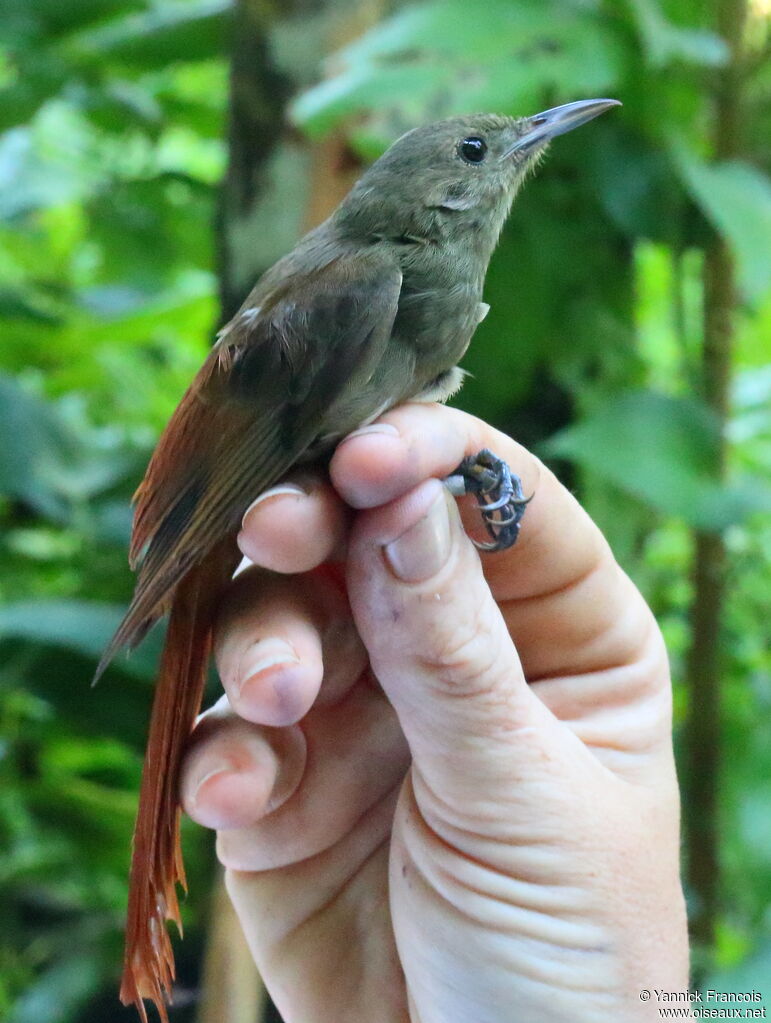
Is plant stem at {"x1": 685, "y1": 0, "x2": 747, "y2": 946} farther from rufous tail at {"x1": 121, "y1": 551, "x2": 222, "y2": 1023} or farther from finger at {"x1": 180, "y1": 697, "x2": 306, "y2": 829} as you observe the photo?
rufous tail at {"x1": 121, "y1": 551, "x2": 222, "y2": 1023}

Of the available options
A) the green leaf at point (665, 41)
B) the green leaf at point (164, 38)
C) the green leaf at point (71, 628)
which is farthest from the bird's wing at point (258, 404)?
the green leaf at point (164, 38)

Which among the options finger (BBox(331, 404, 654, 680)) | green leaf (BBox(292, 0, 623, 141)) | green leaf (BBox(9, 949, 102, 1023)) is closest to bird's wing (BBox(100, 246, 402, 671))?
finger (BBox(331, 404, 654, 680))

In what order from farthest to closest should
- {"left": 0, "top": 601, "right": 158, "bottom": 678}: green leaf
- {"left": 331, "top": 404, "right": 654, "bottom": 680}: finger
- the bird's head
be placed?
{"left": 0, "top": 601, "right": 158, "bottom": 678}: green leaf < the bird's head < {"left": 331, "top": 404, "right": 654, "bottom": 680}: finger

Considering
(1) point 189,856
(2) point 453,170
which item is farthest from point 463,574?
(1) point 189,856

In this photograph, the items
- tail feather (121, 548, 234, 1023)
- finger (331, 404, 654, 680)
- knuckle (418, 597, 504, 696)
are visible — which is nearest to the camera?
knuckle (418, 597, 504, 696)

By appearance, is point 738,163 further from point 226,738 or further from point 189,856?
point 189,856
